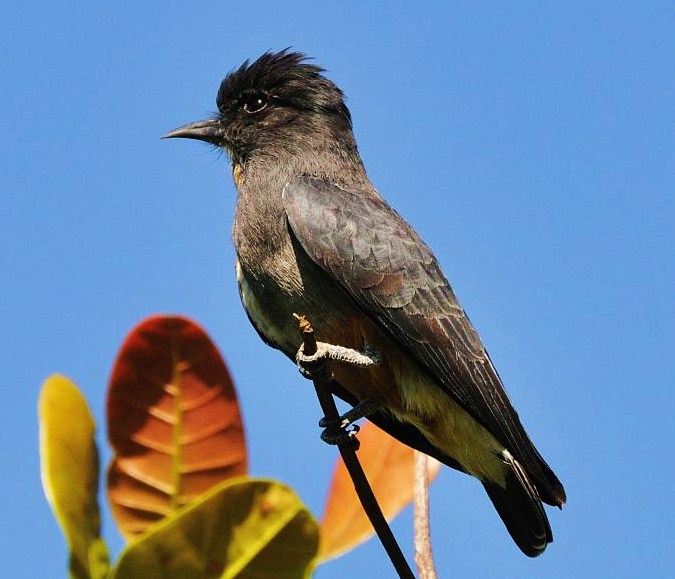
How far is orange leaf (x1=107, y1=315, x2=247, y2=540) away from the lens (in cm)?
221

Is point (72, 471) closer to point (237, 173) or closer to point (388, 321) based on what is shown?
point (388, 321)

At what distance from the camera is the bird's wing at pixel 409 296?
16.4ft

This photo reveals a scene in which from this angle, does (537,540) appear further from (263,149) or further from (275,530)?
(275,530)

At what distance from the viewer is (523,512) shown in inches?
202

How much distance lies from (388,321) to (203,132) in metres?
1.73

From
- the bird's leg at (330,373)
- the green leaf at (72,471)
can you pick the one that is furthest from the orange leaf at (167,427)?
the bird's leg at (330,373)

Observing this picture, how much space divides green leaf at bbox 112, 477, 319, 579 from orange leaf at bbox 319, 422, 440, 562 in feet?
0.65

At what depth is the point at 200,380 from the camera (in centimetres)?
231

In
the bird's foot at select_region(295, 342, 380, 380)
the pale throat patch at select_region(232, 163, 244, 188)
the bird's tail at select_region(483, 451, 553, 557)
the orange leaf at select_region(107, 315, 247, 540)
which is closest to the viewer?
the orange leaf at select_region(107, 315, 247, 540)

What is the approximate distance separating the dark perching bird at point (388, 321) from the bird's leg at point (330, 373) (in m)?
0.07

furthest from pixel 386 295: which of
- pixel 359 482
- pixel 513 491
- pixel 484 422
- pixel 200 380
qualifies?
pixel 200 380

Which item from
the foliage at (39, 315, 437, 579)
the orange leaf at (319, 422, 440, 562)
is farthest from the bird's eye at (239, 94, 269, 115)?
the foliage at (39, 315, 437, 579)

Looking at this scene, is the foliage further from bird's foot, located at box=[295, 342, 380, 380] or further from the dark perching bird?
the dark perching bird

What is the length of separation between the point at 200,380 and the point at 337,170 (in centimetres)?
353
